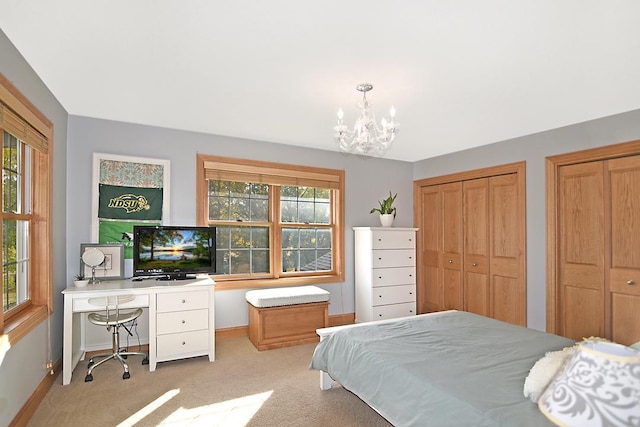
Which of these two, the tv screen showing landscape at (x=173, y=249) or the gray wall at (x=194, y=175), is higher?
the gray wall at (x=194, y=175)

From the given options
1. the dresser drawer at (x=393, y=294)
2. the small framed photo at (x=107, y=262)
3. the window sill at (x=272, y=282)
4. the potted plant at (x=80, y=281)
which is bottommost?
the dresser drawer at (x=393, y=294)

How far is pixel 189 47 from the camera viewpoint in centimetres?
222

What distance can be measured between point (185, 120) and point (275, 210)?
1520mm

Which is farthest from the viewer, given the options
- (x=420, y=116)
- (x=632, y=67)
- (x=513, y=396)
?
(x=420, y=116)

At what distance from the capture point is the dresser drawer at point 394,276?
4734 mm

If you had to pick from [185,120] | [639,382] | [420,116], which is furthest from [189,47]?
[639,382]

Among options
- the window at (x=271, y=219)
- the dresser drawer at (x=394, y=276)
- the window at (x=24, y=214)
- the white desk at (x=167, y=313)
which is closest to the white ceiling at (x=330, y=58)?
the window at (x=24, y=214)

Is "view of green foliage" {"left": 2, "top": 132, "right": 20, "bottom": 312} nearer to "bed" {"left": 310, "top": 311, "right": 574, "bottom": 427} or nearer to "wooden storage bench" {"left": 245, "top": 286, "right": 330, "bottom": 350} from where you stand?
"wooden storage bench" {"left": 245, "top": 286, "right": 330, "bottom": 350}

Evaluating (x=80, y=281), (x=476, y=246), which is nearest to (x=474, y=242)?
(x=476, y=246)

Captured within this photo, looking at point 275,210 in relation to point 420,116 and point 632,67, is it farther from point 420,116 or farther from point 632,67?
point 632,67

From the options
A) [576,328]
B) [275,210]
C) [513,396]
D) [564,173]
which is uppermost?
[564,173]

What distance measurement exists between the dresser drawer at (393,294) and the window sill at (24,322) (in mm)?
3407

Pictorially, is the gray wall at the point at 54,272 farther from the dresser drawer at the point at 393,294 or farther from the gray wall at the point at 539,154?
the gray wall at the point at 539,154

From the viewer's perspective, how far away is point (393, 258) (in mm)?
4879
